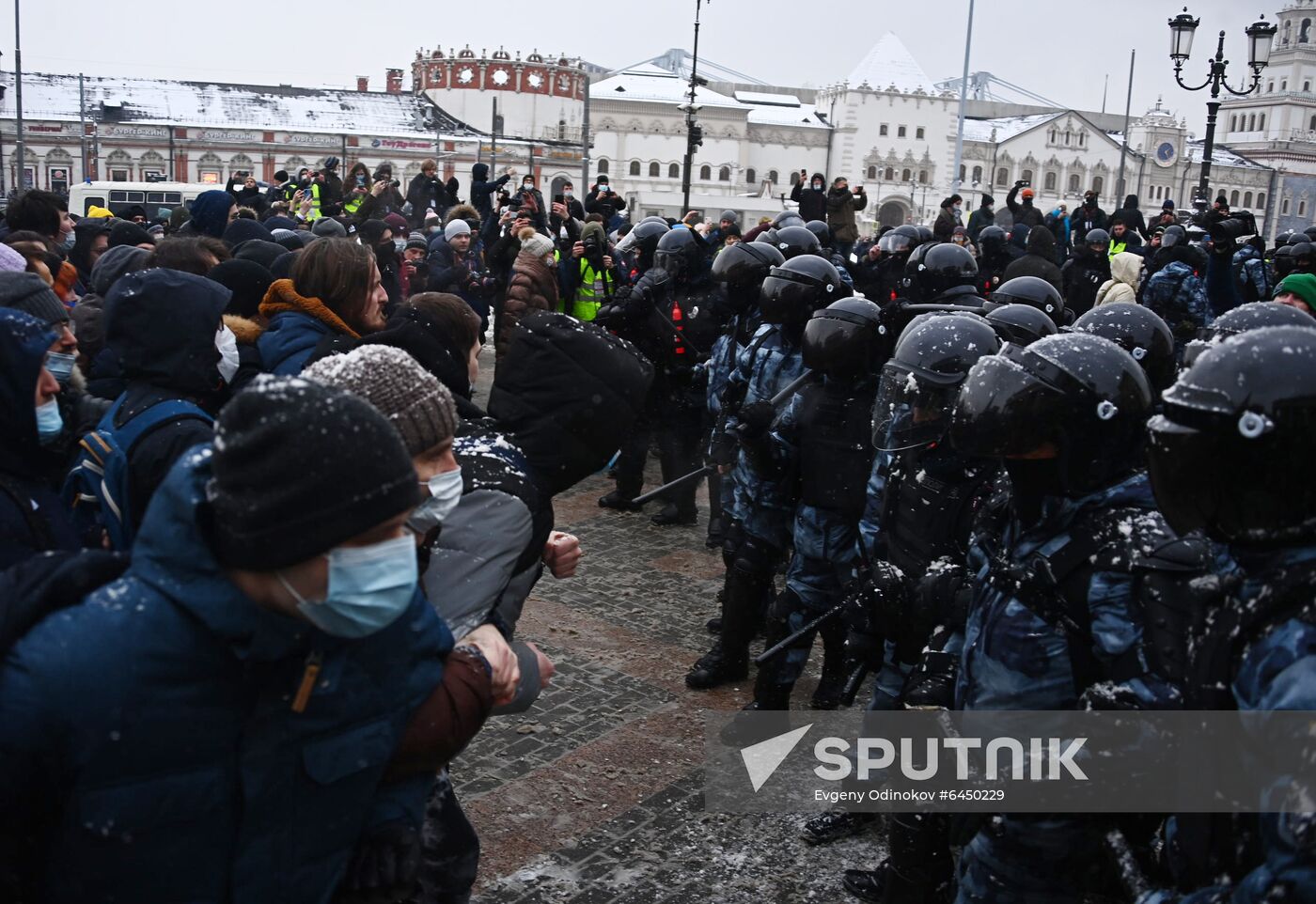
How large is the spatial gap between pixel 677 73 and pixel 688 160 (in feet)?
264

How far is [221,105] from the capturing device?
66625 mm

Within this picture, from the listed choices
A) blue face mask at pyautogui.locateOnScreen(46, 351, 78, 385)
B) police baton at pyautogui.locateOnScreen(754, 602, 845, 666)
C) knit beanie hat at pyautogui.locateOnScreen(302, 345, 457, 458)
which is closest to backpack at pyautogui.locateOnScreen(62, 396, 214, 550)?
blue face mask at pyautogui.locateOnScreen(46, 351, 78, 385)

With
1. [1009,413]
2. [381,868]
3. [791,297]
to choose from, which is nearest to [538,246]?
[791,297]

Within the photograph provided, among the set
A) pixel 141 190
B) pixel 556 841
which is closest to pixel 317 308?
pixel 556 841

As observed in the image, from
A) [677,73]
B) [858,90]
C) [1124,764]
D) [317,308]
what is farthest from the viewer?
[677,73]

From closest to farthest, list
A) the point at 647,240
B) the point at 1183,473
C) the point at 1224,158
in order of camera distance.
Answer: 1. the point at 1183,473
2. the point at 647,240
3. the point at 1224,158

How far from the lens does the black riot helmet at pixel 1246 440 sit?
1.99 metres

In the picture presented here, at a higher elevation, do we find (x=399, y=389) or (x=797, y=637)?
(x=399, y=389)

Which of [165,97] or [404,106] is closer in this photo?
[165,97]

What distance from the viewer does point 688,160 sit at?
89.3 ft

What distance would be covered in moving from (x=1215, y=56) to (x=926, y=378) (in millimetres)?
14901

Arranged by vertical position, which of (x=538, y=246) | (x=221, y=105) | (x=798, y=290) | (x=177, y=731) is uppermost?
(x=221, y=105)

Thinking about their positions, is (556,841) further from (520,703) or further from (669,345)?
(669,345)

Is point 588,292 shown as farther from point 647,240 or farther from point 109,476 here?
point 109,476
